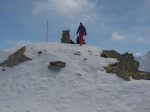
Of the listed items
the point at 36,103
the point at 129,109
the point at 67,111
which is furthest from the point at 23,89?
the point at 129,109

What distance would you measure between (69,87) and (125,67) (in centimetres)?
681

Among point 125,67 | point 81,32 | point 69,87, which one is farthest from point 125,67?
point 69,87

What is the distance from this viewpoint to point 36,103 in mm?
23641

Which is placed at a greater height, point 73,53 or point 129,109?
point 73,53

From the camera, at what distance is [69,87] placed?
87.2 feet

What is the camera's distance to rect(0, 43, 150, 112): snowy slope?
22.9 meters

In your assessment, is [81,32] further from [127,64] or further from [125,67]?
[125,67]

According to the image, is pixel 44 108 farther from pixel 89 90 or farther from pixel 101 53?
pixel 101 53

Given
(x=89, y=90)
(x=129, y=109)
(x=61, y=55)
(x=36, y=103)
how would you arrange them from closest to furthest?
(x=129, y=109) → (x=36, y=103) → (x=89, y=90) → (x=61, y=55)

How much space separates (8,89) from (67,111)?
6.79 m

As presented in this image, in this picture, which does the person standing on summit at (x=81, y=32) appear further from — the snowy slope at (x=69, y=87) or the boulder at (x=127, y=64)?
the boulder at (x=127, y=64)

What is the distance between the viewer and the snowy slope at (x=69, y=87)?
2286cm

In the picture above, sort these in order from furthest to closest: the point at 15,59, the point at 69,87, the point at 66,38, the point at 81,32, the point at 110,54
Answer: the point at 66,38, the point at 81,32, the point at 110,54, the point at 15,59, the point at 69,87

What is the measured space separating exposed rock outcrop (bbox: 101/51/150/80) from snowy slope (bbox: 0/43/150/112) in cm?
69
